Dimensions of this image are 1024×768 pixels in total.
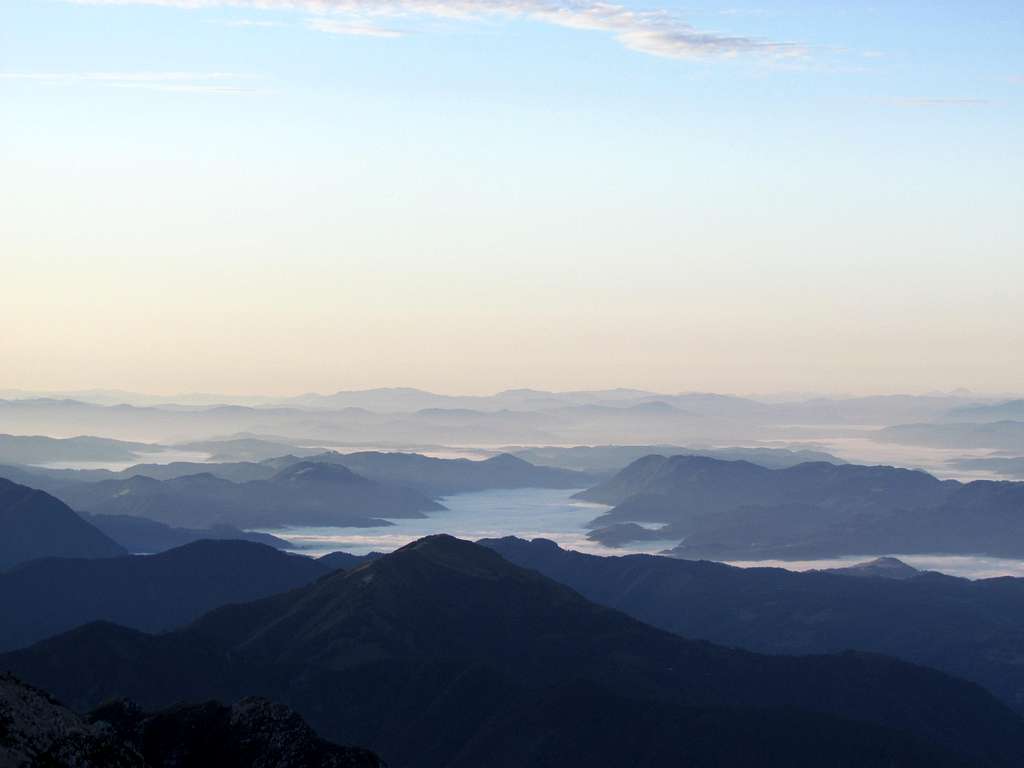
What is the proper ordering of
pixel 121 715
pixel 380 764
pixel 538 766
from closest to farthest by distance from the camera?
pixel 380 764 → pixel 121 715 → pixel 538 766

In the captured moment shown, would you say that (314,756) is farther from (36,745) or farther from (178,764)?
(36,745)

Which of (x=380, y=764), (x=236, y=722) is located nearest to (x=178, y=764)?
(x=236, y=722)

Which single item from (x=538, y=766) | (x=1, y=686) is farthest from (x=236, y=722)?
(x=538, y=766)

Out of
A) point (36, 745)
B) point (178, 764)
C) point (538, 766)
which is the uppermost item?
point (36, 745)

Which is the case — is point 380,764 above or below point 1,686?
below

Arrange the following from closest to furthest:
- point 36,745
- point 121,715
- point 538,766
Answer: point 36,745 → point 121,715 → point 538,766

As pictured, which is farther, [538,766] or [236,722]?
[538,766]

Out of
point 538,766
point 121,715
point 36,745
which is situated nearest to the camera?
point 36,745

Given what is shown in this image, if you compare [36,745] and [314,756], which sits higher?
[36,745]

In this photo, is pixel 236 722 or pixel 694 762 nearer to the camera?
pixel 236 722

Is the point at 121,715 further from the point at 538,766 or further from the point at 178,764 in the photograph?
the point at 538,766
